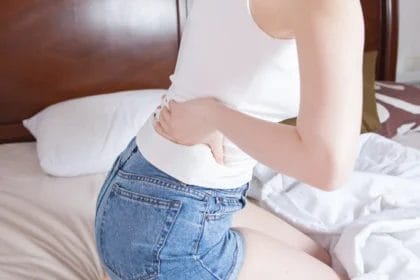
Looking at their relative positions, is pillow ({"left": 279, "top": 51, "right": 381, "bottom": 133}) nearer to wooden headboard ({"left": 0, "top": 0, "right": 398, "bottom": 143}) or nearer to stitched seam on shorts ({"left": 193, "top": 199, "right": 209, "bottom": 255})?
wooden headboard ({"left": 0, "top": 0, "right": 398, "bottom": 143})

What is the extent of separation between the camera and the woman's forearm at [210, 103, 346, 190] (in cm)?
64

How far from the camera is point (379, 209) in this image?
1281mm

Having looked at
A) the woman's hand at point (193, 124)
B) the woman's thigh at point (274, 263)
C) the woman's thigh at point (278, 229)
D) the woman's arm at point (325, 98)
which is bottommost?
the woman's thigh at point (278, 229)

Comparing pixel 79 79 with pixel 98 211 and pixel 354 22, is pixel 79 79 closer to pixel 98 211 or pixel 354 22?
pixel 98 211

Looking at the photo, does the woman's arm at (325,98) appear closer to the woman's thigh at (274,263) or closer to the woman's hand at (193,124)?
the woman's hand at (193,124)

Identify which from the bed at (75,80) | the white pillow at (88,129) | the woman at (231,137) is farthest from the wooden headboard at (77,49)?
the woman at (231,137)

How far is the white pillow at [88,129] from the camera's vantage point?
159cm

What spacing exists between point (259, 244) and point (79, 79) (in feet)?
3.70

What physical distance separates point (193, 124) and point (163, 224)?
0.14 metres

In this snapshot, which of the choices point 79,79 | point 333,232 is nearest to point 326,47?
point 333,232

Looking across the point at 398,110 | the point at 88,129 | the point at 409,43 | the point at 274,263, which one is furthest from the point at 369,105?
the point at 274,263

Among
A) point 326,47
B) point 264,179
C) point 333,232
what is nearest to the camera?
point 326,47

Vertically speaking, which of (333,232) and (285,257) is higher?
(285,257)

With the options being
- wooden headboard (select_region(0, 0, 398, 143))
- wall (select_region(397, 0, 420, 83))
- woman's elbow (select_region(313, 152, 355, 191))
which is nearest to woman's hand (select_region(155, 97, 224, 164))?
woman's elbow (select_region(313, 152, 355, 191))
